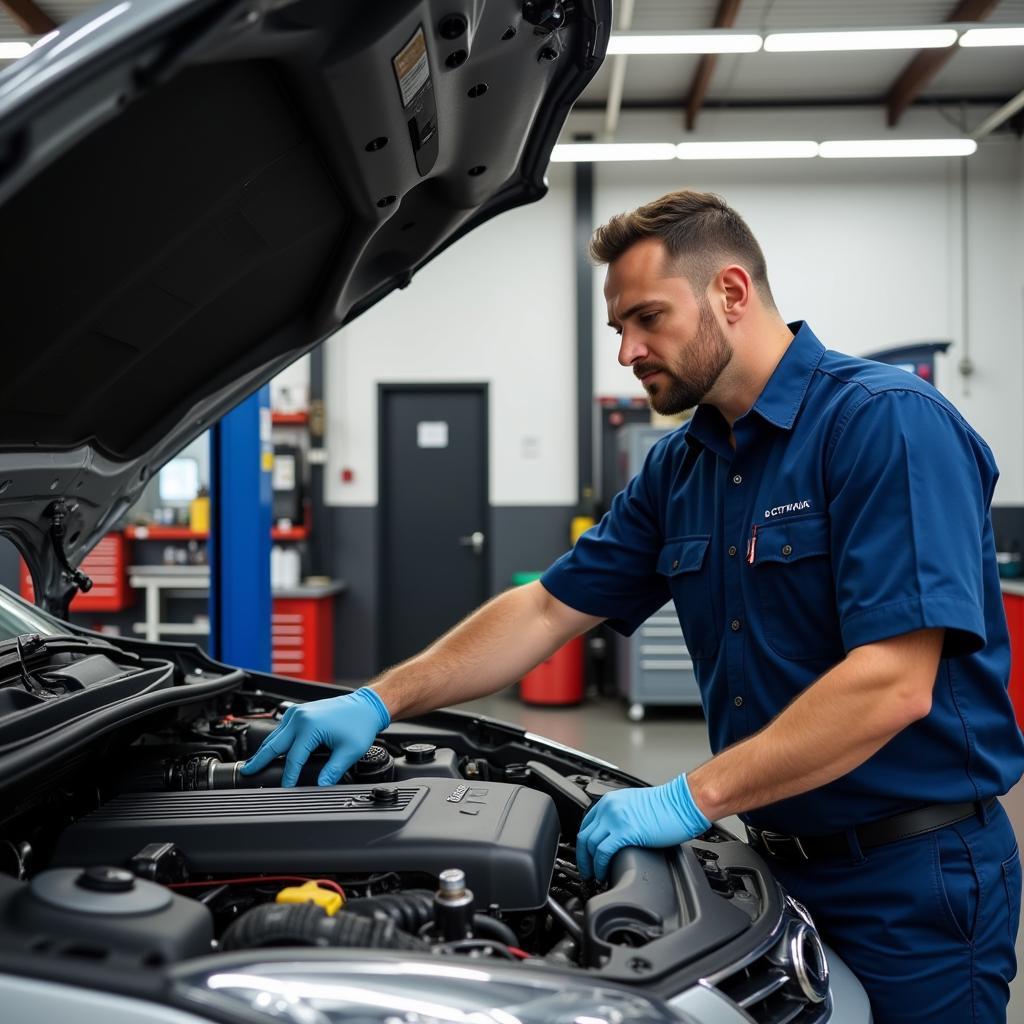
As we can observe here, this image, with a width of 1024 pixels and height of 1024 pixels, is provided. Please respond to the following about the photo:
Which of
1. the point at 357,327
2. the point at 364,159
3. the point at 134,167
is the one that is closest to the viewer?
the point at 134,167

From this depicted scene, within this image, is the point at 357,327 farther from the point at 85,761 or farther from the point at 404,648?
the point at 85,761

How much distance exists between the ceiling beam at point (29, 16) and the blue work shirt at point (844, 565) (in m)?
4.73

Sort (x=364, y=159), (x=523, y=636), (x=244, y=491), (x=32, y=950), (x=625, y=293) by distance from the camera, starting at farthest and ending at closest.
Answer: (x=244, y=491)
(x=523, y=636)
(x=625, y=293)
(x=364, y=159)
(x=32, y=950)

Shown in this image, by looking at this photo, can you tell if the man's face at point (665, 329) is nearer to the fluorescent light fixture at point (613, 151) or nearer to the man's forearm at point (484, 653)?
the man's forearm at point (484, 653)

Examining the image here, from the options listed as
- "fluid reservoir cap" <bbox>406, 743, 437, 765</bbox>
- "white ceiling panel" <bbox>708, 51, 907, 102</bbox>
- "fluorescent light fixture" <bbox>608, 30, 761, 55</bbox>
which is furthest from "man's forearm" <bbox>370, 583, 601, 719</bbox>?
"white ceiling panel" <bbox>708, 51, 907, 102</bbox>

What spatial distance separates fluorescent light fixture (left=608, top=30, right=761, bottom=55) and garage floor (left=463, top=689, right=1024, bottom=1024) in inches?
125

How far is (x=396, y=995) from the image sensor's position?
69cm

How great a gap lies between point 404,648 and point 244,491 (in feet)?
10.3

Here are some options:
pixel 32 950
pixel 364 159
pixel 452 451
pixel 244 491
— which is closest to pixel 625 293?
pixel 364 159

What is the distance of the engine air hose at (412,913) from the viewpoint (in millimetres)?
900

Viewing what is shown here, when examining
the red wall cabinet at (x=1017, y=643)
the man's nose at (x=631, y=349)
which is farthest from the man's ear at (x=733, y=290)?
the red wall cabinet at (x=1017, y=643)

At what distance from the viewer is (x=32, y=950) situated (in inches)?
28.2

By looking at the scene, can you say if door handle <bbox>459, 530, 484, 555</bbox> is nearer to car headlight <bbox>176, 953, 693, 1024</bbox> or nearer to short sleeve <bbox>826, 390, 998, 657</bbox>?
short sleeve <bbox>826, 390, 998, 657</bbox>

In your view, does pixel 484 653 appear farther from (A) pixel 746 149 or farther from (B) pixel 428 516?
(B) pixel 428 516
